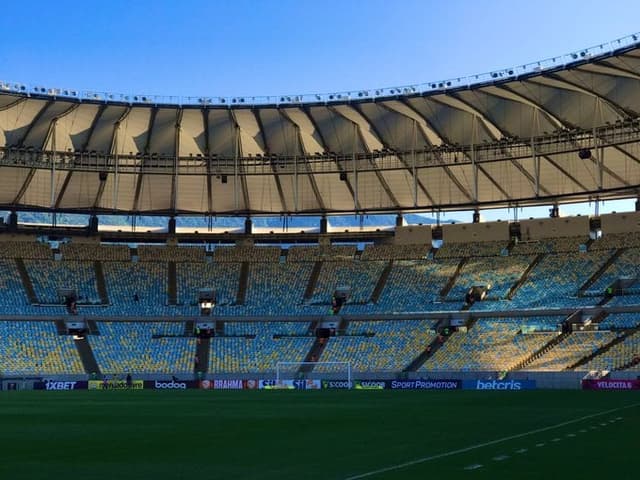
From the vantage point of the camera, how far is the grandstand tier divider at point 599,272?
71875 mm

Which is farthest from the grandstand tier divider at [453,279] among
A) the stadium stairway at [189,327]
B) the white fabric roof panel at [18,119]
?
the white fabric roof panel at [18,119]

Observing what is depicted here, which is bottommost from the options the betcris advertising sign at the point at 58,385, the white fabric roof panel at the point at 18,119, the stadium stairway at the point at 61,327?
the betcris advertising sign at the point at 58,385

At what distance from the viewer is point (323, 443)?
2019 cm

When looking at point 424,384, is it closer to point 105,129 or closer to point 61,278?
point 105,129

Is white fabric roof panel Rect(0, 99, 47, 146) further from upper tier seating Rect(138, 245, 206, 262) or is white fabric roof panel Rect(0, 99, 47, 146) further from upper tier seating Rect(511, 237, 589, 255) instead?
upper tier seating Rect(511, 237, 589, 255)

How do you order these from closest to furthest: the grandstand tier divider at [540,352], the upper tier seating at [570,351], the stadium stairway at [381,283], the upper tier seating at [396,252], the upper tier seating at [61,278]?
the upper tier seating at [570,351], the grandstand tier divider at [540,352], the upper tier seating at [61,278], the stadium stairway at [381,283], the upper tier seating at [396,252]

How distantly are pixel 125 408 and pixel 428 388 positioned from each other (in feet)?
97.1

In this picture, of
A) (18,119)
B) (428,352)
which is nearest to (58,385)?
(18,119)

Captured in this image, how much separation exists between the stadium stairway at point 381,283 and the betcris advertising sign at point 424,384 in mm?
13681

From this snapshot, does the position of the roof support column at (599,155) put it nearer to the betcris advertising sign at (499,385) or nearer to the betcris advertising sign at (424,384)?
the betcris advertising sign at (499,385)

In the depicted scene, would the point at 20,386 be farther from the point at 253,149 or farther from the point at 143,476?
the point at 143,476

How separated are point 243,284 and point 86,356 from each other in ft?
52.2

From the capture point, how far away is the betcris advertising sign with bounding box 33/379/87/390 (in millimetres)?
64938

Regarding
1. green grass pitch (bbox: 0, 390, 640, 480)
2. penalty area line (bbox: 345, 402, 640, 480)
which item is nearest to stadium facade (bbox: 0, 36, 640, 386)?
green grass pitch (bbox: 0, 390, 640, 480)
